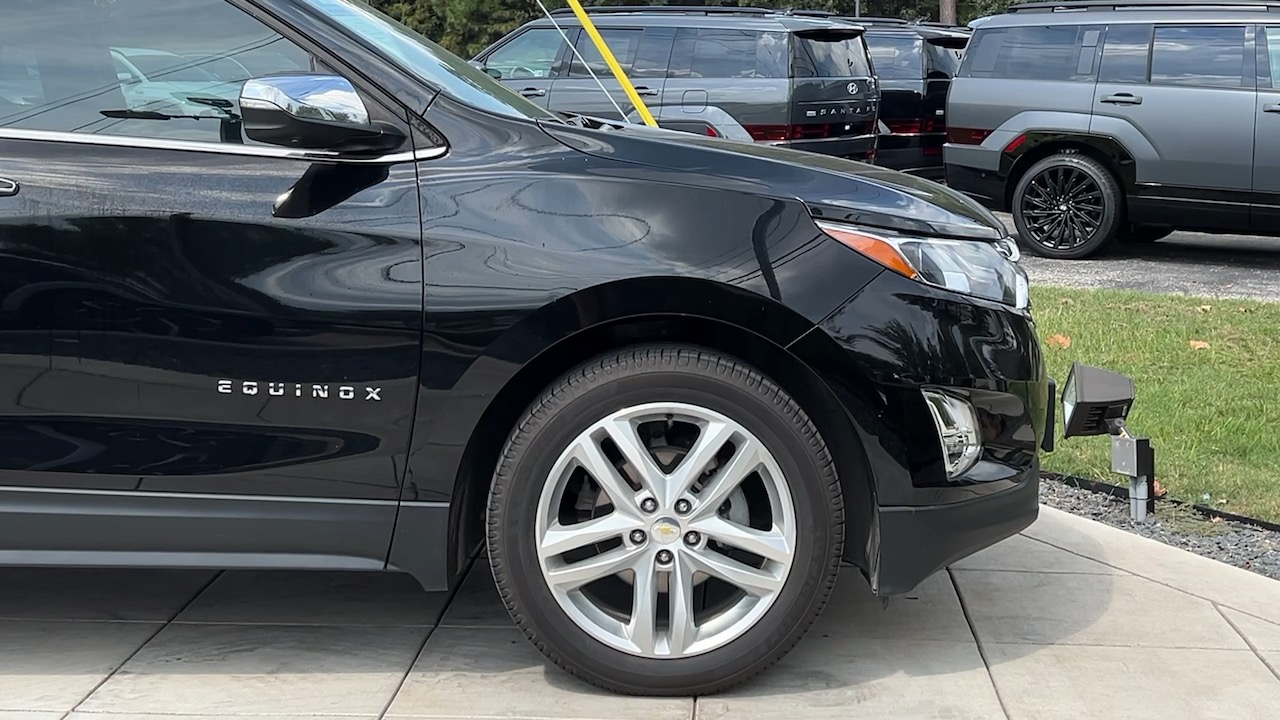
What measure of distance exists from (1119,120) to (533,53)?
5121 mm

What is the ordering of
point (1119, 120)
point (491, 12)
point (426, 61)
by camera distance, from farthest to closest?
point (491, 12)
point (1119, 120)
point (426, 61)

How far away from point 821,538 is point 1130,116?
8059 mm

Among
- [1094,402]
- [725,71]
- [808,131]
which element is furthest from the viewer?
[725,71]

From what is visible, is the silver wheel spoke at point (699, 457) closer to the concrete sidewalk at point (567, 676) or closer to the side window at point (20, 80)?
the concrete sidewalk at point (567, 676)

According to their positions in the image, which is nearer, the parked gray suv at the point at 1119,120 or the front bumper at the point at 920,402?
the front bumper at the point at 920,402

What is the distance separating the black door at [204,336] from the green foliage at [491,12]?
34012 mm

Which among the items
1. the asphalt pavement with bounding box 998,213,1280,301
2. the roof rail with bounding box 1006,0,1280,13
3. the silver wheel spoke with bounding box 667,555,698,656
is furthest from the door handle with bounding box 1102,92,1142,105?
the silver wheel spoke with bounding box 667,555,698,656

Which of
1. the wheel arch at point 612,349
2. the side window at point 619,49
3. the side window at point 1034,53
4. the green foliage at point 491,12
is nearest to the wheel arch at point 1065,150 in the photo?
the side window at point 1034,53

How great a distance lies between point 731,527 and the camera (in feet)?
10.1

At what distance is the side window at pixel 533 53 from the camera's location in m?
12.0

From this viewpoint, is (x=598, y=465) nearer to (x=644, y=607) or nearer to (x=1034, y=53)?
(x=644, y=607)

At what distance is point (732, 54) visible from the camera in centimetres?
1147

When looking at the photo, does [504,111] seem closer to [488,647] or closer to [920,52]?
[488,647]

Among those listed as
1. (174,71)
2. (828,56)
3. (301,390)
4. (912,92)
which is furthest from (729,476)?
(912,92)
